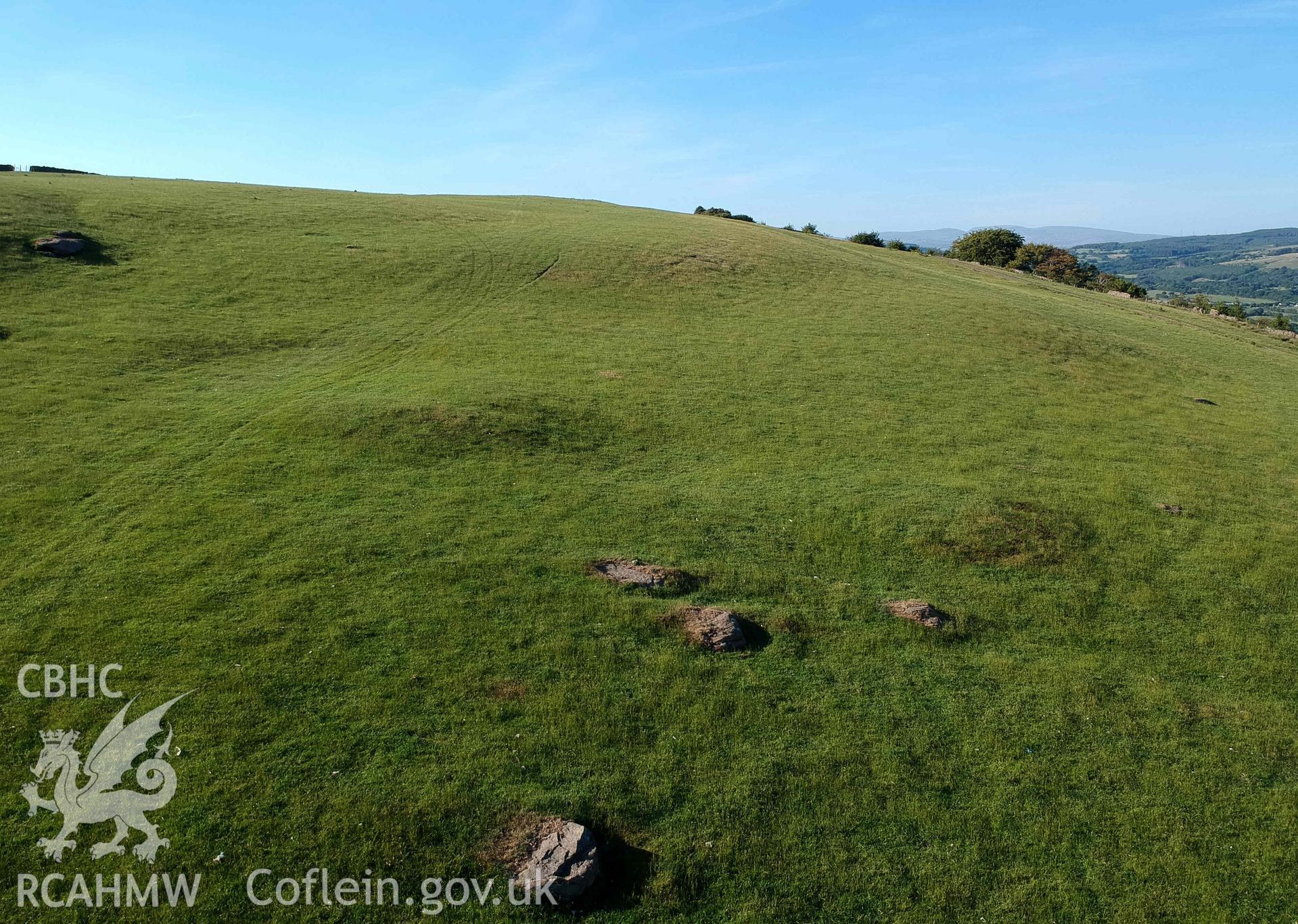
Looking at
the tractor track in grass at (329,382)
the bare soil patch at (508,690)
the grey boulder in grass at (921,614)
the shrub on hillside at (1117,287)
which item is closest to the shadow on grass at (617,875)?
the bare soil patch at (508,690)

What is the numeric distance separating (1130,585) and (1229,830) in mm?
8037

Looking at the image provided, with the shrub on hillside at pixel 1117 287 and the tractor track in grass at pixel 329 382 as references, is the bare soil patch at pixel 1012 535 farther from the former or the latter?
the shrub on hillside at pixel 1117 287

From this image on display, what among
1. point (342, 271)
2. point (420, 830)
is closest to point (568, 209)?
point (342, 271)

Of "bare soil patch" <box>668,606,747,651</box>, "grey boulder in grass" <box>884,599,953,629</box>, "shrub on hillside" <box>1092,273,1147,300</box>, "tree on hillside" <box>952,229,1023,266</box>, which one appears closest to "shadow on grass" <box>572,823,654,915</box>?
"bare soil patch" <box>668,606,747,651</box>

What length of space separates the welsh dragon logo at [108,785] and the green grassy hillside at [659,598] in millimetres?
262

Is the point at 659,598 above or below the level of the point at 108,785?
above

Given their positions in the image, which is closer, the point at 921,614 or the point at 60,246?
the point at 921,614

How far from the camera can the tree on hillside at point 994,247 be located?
9269cm

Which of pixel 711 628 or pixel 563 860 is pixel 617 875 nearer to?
pixel 563 860

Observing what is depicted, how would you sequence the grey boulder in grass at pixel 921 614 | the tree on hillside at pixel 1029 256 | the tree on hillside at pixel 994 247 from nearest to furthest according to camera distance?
→ the grey boulder in grass at pixel 921 614, the tree on hillside at pixel 1029 256, the tree on hillside at pixel 994 247

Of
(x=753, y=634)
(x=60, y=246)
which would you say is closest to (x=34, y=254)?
(x=60, y=246)

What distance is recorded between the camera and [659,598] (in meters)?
16.8

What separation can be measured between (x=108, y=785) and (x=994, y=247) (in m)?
104

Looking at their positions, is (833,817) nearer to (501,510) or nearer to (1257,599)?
(501,510)
